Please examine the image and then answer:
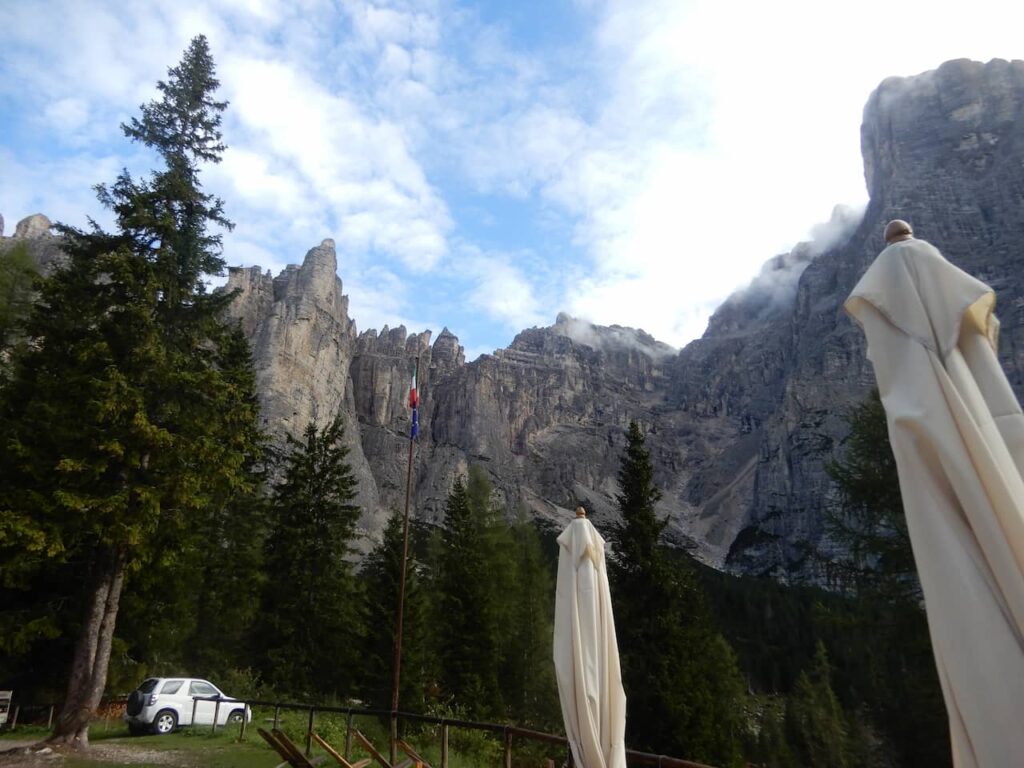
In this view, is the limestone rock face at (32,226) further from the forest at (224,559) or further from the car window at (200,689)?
the car window at (200,689)

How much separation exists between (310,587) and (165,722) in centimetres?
1059

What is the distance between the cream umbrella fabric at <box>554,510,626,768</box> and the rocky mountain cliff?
226 ft

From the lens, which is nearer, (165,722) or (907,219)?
(165,722)

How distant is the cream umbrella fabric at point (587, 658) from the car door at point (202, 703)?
37.0 ft

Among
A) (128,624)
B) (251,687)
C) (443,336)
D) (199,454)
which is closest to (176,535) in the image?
(199,454)

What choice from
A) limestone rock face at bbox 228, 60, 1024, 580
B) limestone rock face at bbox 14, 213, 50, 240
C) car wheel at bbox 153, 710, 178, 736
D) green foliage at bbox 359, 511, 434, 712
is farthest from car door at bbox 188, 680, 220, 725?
limestone rock face at bbox 14, 213, 50, 240

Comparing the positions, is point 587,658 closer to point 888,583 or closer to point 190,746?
point 190,746

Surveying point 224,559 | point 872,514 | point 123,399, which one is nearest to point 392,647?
point 224,559

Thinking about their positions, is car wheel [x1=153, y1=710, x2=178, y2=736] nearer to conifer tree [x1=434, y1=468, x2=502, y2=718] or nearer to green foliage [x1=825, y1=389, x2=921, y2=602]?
conifer tree [x1=434, y1=468, x2=502, y2=718]

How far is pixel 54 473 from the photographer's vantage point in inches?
420

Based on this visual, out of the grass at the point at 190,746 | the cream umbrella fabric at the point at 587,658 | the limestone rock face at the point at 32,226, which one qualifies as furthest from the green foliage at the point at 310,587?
the limestone rock face at the point at 32,226

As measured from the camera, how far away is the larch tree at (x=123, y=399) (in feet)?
33.9

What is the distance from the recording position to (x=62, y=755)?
30.8 feet

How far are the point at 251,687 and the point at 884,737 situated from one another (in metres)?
17.1
